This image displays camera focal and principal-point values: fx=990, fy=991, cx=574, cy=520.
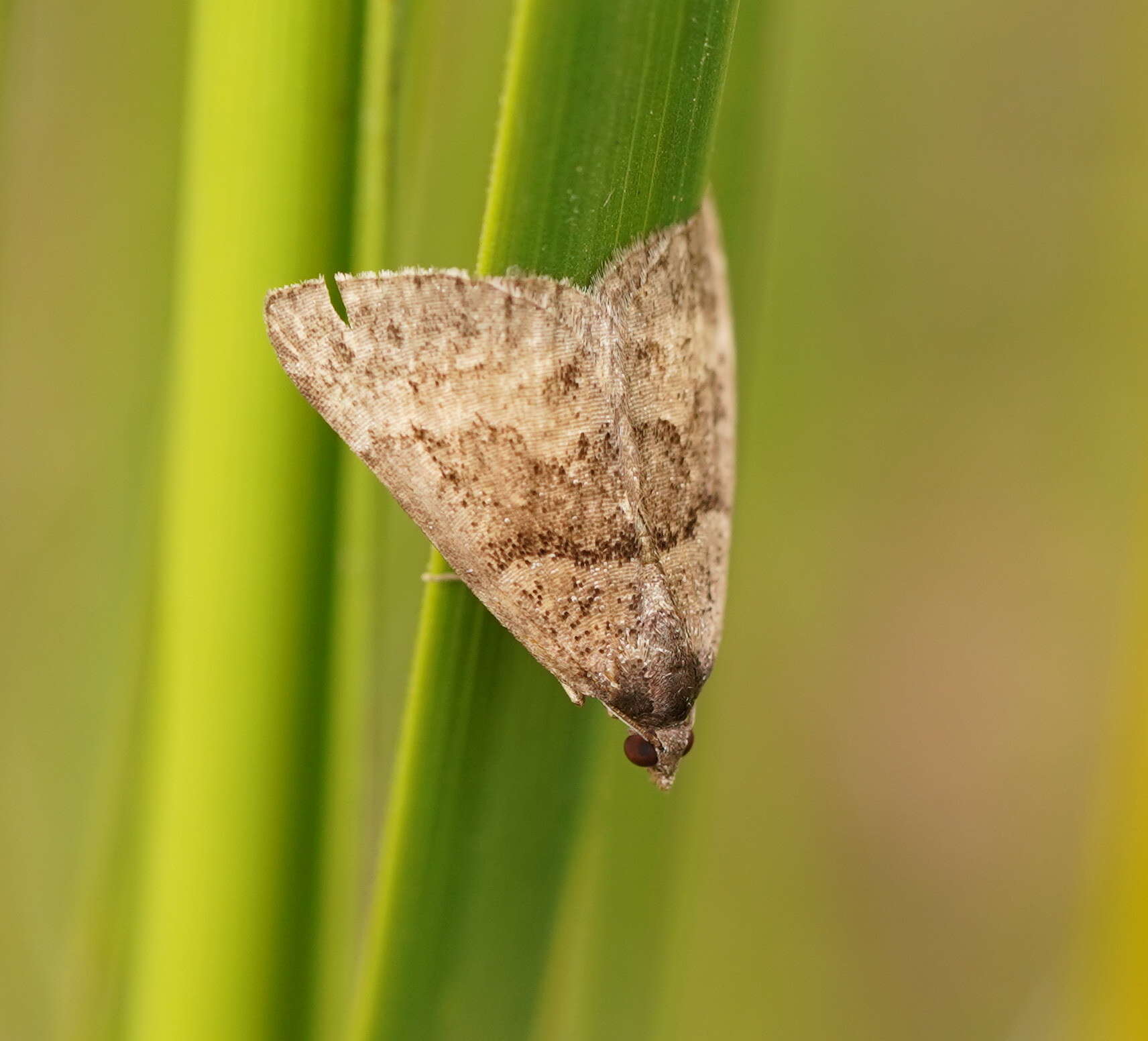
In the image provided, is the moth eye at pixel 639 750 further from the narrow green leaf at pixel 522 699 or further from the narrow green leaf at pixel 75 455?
the narrow green leaf at pixel 75 455

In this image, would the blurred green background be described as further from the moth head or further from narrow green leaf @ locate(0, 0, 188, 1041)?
the moth head

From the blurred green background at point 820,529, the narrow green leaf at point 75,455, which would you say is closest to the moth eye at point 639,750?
the blurred green background at point 820,529

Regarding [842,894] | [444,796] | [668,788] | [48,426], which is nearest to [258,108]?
[444,796]

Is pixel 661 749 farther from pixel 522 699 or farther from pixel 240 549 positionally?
pixel 240 549

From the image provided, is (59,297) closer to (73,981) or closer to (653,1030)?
(73,981)

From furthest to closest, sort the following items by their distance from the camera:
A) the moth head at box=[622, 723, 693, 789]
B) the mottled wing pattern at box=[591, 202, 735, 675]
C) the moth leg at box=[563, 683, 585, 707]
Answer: the moth head at box=[622, 723, 693, 789]
the mottled wing pattern at box=[591, 202, 735, 675]
the moth leg at box=[563, 683, 585, 707]

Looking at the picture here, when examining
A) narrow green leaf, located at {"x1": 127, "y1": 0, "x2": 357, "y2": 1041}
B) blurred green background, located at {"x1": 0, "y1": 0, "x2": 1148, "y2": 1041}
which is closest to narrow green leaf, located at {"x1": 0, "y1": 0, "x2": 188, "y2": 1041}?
blurred green background, located at {"x1": 0, "y1": 0, "x2": 1148, "y2": 1041}
